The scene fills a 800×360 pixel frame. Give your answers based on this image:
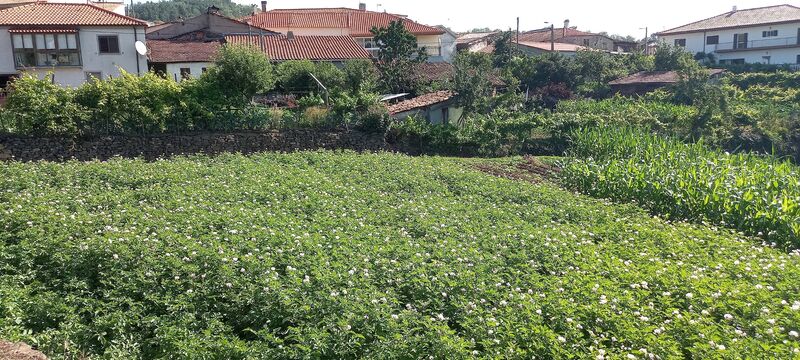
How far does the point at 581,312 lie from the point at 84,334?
5.54m

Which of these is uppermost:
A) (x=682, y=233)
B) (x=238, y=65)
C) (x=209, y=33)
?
(x=209, y=33)

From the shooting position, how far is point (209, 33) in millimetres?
46344

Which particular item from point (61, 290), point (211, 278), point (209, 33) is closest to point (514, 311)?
point (211, 278)

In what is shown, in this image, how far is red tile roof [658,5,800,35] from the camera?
186 ft

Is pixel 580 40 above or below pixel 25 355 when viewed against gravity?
above

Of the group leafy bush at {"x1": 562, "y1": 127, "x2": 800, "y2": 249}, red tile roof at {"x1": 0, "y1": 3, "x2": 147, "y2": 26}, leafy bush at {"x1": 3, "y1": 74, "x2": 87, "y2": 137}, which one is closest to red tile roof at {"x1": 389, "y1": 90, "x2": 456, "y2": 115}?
leafy bush at {"x1": 562, "y1": 127, "x2": 800, "y2": 249}

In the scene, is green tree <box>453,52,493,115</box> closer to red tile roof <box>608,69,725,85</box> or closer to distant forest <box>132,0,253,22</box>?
red tile roof <box>608,69,725,85</box>

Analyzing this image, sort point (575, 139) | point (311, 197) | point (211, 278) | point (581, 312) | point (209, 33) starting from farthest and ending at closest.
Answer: point (209, 33) → point (575, 139) → point (311, 197) → point (211, 278) → point (581, 312)

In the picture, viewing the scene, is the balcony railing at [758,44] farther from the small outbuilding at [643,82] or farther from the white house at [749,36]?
the small outbuilding at [643,82]

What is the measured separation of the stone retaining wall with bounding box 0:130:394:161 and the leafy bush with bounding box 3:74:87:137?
32cm

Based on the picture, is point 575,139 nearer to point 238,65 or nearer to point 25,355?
Result: point 238,65

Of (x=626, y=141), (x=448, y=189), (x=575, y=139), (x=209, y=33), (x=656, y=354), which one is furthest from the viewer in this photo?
(x=209, y=33)

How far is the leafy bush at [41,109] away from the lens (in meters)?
18.3

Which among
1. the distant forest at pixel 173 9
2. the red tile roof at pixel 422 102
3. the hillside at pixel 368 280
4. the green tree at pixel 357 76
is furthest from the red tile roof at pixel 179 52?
the distant forest at pixel 173 9
